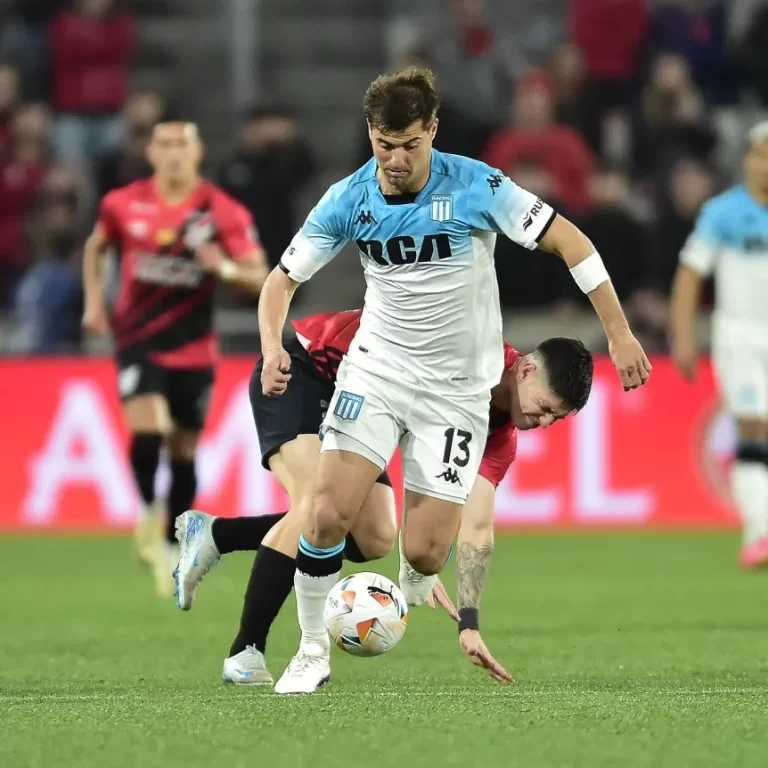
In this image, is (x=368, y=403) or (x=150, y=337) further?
(x=150, y=337)

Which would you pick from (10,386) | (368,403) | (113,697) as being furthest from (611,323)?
(10,386)

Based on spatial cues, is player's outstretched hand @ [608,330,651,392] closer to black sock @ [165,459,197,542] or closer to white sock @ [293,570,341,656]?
white sock @ [293,570,341,656]

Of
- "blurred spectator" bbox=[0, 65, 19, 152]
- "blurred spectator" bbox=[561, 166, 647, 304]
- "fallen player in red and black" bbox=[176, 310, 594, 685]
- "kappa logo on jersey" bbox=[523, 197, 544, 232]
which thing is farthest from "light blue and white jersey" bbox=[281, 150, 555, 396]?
"blurred spectator" bbox=[0, 65, 19, 152]

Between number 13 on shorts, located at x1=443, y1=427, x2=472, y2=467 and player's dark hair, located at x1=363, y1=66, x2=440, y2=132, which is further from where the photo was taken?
number 13 on shorts, located at x1=443, y1=427, x2=472, y2=467

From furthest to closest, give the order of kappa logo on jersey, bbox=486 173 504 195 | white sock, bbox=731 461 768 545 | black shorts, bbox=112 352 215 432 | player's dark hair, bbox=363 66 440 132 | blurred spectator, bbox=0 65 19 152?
blurred spectator, bbox=0 65 19 152 < white sock, bbox=731 461 768 545 < black shorts, bbox=112 352 215 432 < kappa logo on jersey, bbox=486 173 504 195 < player's dark hair, bbox=363 66 440 132

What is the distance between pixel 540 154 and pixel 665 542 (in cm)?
364

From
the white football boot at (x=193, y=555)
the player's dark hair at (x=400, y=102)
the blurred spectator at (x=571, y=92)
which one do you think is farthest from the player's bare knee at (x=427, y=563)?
the blurred spectator at (x=571, y=92)

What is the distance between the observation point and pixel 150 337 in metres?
10.6

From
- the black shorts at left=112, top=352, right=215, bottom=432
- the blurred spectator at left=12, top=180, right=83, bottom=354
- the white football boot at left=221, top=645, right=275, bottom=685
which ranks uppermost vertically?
the white football boot at left=221, top=645, right=275, bottom=685

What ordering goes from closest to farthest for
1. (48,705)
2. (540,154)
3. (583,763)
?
(583,763), (48,705), (540,154)

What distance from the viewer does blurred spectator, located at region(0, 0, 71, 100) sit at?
53.0 ft

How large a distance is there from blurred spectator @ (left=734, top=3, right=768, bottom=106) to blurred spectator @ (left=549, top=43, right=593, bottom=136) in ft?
4.92

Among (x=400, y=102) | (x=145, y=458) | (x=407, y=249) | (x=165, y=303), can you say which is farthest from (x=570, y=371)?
(x=145, y=458)

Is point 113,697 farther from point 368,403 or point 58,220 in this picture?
point 58,220
